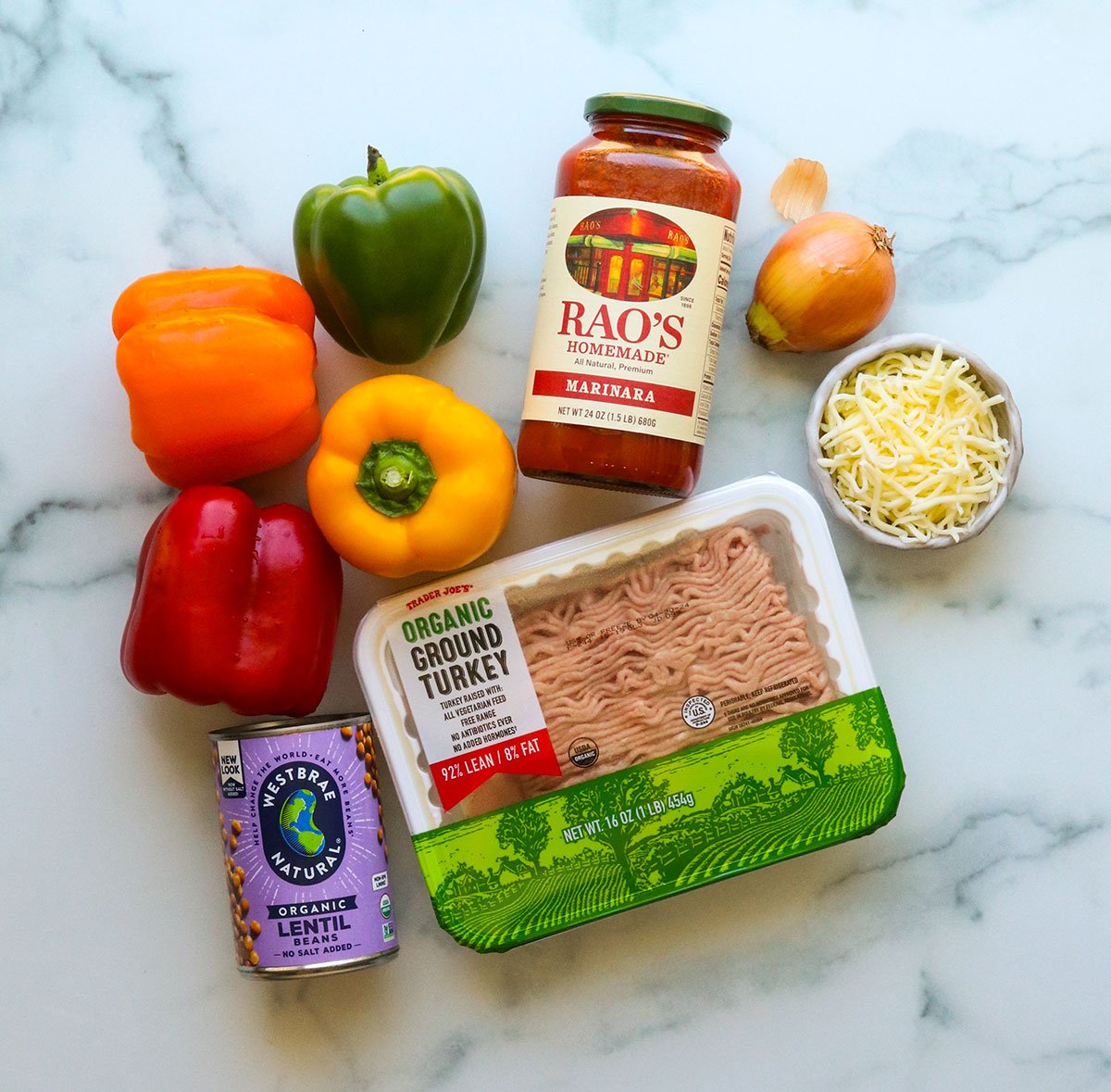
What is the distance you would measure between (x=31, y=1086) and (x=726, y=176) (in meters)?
1.56

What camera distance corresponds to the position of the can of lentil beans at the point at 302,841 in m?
1.31

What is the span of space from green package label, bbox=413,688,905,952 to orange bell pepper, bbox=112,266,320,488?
0.56 metres

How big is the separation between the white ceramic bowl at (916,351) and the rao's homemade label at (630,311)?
8.5 inches

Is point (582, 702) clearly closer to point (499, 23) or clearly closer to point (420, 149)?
point (420, 149)

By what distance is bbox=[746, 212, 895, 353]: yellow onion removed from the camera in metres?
1.36

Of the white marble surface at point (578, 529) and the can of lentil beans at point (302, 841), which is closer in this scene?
the can of lentil beans at point (302, 841)

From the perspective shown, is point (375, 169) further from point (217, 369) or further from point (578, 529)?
point (578, 529)

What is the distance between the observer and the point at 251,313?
1328mm

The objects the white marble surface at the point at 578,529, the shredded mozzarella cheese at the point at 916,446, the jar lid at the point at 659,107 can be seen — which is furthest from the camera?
the white marble surface at the point at 578,529

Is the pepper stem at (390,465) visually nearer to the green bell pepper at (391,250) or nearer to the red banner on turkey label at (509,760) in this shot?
the green bell pepper at (391,250)

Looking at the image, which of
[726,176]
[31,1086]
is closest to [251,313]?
[726,176]

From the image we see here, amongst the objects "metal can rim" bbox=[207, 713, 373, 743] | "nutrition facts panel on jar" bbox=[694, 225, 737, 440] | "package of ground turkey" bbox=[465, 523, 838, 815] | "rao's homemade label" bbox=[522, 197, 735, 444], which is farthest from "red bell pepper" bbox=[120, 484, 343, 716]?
"nutrition facts panel on jar" bbox=[694, 225, 737, 440]

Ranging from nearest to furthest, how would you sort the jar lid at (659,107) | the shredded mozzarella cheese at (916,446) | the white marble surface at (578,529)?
the jar lid at (659,107)
the shredded mozzarella cheese at (916,446)
the white marble surface at (578,529)

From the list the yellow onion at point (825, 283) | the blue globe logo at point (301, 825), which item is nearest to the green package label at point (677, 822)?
the blue globe logo at point (301, 825)
